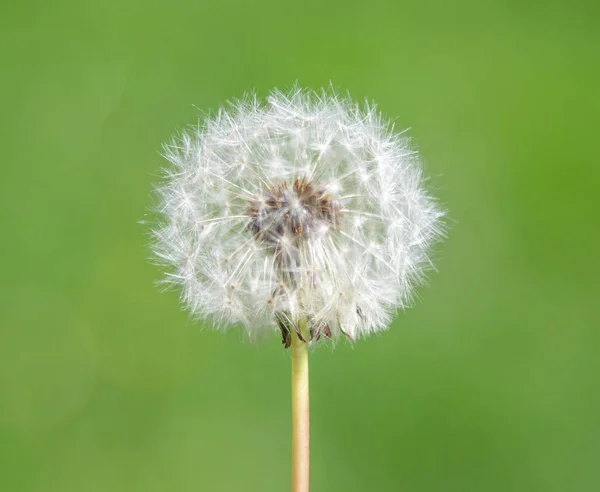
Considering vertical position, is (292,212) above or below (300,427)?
above

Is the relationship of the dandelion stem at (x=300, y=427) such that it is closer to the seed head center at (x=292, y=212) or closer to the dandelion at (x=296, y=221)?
the dandelion at (x=296, y=221)

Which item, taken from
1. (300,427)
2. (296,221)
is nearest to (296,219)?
(296,221)

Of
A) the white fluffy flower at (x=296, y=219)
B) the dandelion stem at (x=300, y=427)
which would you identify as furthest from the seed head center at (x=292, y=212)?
the dandelion stem at (x=300, y=427)

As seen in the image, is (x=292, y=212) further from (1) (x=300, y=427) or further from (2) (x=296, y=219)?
(1) (x=300, y=427)

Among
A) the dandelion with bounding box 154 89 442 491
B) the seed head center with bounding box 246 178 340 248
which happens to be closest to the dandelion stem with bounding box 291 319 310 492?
the dandelion with bounding box 154 89 442 491

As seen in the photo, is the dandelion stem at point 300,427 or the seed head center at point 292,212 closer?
the dandelion stem at point 300,427

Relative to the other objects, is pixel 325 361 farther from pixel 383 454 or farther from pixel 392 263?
pixel 392 263

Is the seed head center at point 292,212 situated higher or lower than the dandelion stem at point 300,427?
higher

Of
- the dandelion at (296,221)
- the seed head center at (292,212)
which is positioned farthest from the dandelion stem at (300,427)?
the seed head center at (292,212)

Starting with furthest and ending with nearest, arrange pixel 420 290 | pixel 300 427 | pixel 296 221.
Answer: pixel 420 290, pixel 296 221, pixel 300 427
